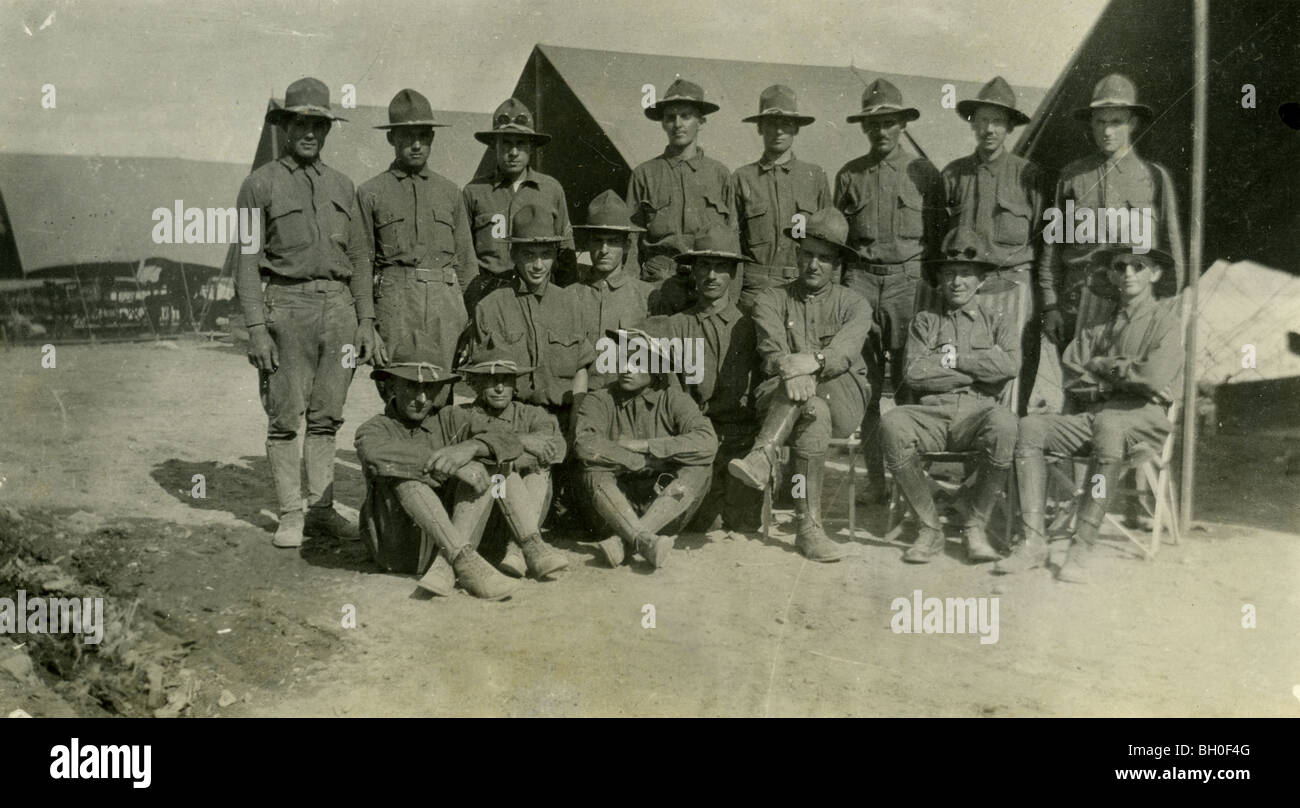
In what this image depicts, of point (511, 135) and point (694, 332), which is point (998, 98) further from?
point (511, 135)

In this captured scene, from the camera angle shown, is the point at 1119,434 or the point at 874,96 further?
the point at 874,96

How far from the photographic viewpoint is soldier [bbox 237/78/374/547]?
509 centimetres

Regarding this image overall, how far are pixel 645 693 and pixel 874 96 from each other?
359 centimetres

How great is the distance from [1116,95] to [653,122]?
4.04 m

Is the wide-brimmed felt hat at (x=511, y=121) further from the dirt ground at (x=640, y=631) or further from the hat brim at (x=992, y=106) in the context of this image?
the hat brim at (x=992, y=106)

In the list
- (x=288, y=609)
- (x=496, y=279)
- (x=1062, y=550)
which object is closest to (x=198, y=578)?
(x=288, y=609)

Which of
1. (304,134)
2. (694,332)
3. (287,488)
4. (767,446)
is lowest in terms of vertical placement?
(287,488)

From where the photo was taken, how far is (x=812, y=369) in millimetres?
5109

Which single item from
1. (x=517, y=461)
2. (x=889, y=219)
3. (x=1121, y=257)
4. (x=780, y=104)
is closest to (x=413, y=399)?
(x=517, y=461)

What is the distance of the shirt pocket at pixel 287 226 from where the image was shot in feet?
16.7

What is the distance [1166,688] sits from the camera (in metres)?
3.73

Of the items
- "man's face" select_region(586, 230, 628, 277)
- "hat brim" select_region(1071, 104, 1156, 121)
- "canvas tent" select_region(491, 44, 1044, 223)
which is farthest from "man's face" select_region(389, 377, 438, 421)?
"hat brim" select_region(1071, 104, 1156, 121)

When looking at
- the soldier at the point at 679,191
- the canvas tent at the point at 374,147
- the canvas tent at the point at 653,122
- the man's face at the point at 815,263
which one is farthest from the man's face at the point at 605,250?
the canvas tent at the point at 374,147

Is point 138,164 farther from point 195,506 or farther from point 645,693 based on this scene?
point 645,693
